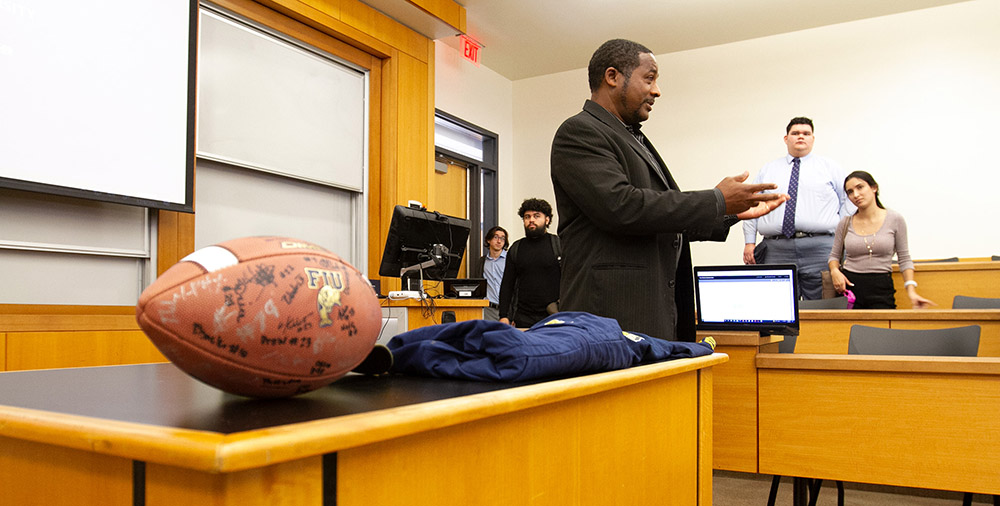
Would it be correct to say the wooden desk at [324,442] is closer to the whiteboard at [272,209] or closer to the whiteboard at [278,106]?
the whiteboard at [272,209]

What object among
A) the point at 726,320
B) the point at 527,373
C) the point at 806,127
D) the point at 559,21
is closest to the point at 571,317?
the point at 527,373

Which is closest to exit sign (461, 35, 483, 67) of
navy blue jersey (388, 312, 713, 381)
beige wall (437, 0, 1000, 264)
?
beige wall (437, 0, 1000, 264)

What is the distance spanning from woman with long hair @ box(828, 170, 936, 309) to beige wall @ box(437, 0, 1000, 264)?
2.51 meters

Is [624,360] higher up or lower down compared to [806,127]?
lower down

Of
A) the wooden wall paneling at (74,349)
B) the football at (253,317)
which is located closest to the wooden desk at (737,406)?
the football at (253,317)

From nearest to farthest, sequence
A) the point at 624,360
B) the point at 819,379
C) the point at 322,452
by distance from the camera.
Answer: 1. the point at 322,452
2. the point at 624,360
3. the point at 819,379

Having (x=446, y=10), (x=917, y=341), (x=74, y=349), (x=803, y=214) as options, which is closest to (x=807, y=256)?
(x=803, y=214)

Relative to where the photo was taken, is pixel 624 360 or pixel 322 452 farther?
pixel 624 360

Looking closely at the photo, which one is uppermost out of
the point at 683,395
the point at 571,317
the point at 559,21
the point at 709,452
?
the point at 559,21

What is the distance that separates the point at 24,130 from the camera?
3.00 meters

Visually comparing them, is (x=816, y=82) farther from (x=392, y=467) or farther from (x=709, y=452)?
(x=392, y=467)

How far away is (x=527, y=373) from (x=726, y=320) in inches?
69.6

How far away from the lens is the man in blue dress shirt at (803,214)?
4746mm

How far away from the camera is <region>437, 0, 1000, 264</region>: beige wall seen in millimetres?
6059
